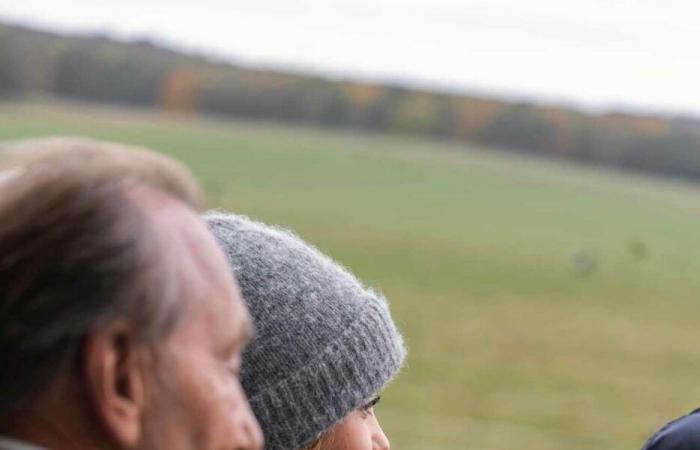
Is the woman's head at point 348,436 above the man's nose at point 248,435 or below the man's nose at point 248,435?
below

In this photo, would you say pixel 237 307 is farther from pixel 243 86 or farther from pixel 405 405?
pixel 243 86

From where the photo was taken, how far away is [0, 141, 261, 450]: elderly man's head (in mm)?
989

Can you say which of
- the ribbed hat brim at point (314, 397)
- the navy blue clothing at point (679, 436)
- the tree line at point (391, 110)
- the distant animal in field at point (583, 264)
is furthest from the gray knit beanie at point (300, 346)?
the tree line at point (391, 110)

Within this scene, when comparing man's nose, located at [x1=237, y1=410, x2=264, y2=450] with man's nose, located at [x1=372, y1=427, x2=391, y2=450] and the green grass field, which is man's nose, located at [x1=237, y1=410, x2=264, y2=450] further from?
the green grass field

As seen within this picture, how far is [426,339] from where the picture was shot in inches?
828

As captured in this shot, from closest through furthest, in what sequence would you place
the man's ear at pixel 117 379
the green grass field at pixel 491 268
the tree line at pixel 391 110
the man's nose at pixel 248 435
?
the man's ear at pixel 117 379
the man's nose at pixel 248 435
the green grass field at pixel 491 268
the tree line at pixel 391 110

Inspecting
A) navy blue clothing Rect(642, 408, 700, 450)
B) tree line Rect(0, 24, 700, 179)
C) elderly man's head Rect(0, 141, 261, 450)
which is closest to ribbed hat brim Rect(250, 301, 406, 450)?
navy blue clothing Rect(642, 408, 700, 450)

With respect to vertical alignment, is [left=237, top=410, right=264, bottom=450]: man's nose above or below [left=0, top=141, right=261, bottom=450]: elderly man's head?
below

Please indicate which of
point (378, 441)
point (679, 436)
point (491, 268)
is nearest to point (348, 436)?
point (378, 441)

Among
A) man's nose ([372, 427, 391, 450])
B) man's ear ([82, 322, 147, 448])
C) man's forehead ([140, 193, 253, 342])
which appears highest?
man's forehead ([140, 193, 253, 342])

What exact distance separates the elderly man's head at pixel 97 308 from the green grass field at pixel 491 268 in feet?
40.0

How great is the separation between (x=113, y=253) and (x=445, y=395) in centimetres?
1616

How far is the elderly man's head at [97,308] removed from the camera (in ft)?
3.24

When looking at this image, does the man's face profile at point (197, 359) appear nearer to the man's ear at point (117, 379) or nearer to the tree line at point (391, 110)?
the man's ear at point (117, 379)
